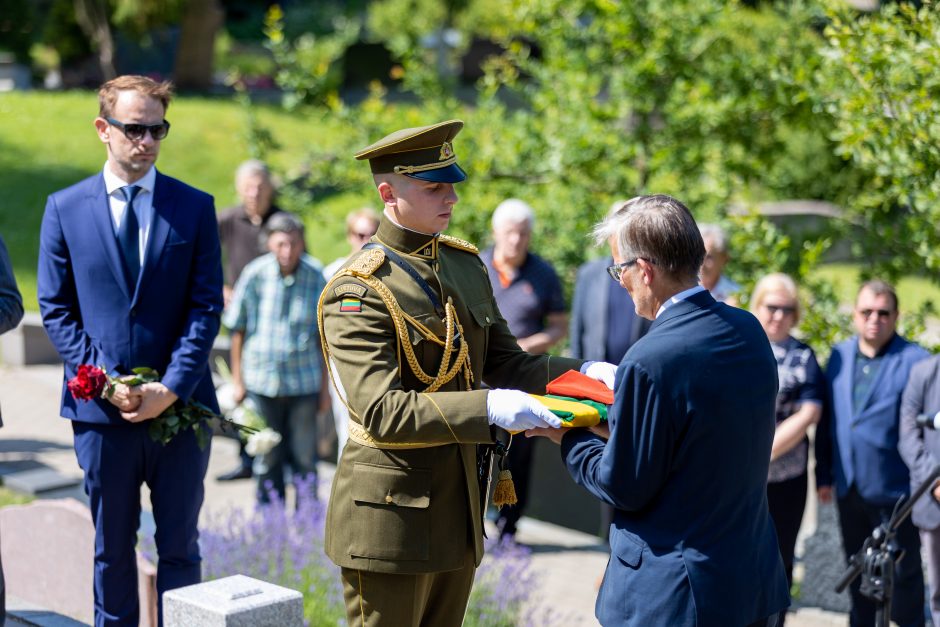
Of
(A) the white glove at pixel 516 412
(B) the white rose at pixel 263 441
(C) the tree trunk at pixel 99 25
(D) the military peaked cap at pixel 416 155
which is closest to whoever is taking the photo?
(A) the white glove at pixel 516 412

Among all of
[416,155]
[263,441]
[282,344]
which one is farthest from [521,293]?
[416,155]

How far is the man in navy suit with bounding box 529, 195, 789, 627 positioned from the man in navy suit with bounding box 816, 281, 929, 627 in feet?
8.80

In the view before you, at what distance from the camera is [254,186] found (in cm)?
842

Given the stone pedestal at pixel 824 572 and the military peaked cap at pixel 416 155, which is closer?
the military peaked cap at pixel 416 155

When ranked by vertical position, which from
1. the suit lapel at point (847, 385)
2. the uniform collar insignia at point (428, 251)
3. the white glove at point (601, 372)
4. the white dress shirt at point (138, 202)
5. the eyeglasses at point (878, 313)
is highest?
the white dress shirt at point (138, 202)

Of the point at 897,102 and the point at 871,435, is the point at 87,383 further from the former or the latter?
the point at 897,102

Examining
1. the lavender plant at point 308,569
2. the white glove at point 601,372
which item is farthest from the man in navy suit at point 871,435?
the white glove at point 601,372

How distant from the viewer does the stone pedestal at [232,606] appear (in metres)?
3.70

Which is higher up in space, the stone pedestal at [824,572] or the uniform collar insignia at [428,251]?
the uniform collar insignia at [428,251]

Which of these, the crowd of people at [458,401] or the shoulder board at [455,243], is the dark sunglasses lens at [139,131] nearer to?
the crowd of people at [458,401]

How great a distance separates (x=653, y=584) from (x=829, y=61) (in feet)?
16.2

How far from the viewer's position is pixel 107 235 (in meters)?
4.34

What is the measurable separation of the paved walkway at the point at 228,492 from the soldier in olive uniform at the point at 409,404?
2.62 meters

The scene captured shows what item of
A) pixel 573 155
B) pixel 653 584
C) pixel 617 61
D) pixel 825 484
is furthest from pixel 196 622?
pixel 617 61
